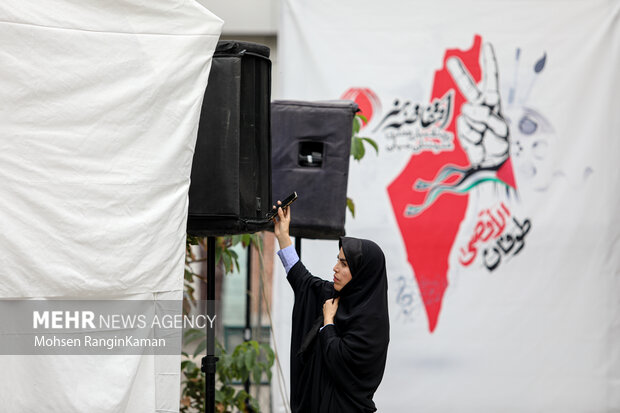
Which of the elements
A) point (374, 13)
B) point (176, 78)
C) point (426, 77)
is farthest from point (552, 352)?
point (176, 78)

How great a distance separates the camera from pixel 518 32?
15.1 ft

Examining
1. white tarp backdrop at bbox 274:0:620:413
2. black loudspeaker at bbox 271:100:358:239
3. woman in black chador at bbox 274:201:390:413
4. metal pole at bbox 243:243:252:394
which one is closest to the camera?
woman in black chador at bbox 274:201:390:413

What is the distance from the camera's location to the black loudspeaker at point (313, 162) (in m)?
3.24

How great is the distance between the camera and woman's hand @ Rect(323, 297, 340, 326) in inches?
95.2

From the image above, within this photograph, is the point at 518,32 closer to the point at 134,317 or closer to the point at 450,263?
the point at 450,263

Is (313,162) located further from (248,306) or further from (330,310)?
(248,306)

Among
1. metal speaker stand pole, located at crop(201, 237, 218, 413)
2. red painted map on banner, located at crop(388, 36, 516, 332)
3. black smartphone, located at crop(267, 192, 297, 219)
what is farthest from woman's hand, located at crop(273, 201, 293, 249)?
red painted map on banner, located at crop(388, 36, 516, 332)

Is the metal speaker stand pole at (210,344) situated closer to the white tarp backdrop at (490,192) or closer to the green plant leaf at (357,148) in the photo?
the green plant leaf at (357,148)

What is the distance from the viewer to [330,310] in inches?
96.0

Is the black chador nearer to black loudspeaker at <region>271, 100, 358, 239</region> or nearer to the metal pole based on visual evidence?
black loudspeaker at <region>271, 100, 358, 239</region>

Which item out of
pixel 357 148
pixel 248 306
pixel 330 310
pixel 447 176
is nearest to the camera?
pixel 330 310

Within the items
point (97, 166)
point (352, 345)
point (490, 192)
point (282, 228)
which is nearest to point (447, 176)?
point (490, 192)

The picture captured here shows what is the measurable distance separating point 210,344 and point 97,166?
2.97 feet

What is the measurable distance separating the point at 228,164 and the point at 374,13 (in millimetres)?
2498
